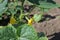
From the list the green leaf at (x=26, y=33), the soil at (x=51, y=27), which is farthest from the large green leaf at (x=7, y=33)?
the soil at (x=51, y=27)

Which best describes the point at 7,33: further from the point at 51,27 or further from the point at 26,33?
the point at 51,27

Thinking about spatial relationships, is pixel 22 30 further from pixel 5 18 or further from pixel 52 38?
pixel 5 18

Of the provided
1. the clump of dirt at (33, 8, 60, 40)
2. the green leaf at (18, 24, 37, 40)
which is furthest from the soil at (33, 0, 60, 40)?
the green leaf at (18, 24, 37, 40)

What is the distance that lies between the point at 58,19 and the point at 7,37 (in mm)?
1948

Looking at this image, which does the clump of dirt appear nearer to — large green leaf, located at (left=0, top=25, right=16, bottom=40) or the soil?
the soil

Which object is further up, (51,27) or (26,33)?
(26,33)

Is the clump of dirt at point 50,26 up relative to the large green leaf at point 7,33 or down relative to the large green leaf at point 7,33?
down

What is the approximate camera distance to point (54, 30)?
8.06ft

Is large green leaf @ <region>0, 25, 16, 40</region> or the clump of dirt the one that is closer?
large green leaf @ <region>0, 25, 16, 40</region>

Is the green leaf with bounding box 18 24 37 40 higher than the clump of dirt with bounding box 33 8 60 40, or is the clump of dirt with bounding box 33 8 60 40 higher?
the green leaf with bounding box 18 24 37 40

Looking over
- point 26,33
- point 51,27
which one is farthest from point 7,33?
point 51,27

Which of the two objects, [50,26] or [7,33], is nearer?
[7,33]

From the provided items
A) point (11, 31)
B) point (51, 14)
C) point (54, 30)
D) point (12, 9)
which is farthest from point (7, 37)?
point (51, 14)

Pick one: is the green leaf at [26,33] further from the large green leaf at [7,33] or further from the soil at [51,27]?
the soil at [51,27]
